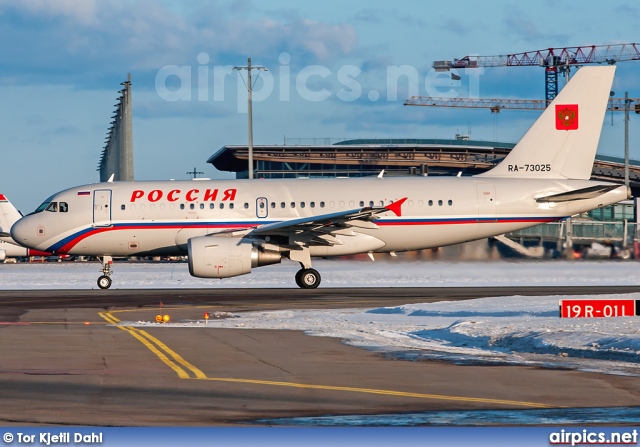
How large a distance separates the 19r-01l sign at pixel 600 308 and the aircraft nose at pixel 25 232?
76.5ft

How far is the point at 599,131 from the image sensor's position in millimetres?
36312

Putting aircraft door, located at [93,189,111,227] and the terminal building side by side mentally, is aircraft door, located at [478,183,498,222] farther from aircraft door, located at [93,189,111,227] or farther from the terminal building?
the terminal building

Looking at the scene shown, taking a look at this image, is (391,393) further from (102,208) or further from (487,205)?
(102,208)

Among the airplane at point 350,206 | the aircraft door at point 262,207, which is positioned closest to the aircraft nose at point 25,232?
the airplane at point 350,206

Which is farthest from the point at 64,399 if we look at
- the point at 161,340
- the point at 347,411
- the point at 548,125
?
the point at 548,125

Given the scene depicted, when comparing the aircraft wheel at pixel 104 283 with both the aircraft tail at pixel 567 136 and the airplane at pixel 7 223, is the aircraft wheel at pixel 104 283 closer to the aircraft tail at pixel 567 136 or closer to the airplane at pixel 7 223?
the aircraft tail at pixel 567 136

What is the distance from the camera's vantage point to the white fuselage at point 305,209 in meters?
34.8

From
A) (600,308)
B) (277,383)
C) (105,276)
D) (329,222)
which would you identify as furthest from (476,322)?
(105,276)

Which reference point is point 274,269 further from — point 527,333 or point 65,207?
point 527,333

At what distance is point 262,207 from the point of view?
1378 inches

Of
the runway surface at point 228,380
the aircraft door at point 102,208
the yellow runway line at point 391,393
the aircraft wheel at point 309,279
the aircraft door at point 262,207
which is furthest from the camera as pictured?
the aircraft door at point 102,208

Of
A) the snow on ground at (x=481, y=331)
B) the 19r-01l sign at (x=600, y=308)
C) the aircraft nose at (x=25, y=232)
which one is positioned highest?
the aircraft nose at (x=25, y=232)

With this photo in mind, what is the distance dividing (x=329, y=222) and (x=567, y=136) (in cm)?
987

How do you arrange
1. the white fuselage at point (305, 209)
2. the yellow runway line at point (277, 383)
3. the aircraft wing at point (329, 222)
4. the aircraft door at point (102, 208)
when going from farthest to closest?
the aircraft door at point (102, 208) < the white fuselage at point (305, 209) < the aircraft wing at point (329, 222) < the yellow runway line at point (277, 383)
